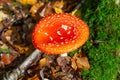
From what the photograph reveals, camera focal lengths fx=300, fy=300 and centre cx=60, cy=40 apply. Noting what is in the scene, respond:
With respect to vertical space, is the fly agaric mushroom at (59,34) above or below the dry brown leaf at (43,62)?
above

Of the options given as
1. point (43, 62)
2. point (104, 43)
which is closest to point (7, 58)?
point (43, 62)

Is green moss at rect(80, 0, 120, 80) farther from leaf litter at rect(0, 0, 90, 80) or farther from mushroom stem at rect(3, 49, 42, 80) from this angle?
mushroom stem at rect(3, 49, 42, 80)

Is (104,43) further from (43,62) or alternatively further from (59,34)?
(43,62)

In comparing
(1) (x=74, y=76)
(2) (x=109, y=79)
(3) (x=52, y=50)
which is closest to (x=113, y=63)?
(2) (x=109, y=79)

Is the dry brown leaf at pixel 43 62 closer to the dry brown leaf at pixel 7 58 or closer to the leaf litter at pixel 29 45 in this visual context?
the leaf litter at pixel 29 45

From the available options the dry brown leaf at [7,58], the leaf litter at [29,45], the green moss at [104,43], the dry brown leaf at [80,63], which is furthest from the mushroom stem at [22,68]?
the green moss at [104,43]

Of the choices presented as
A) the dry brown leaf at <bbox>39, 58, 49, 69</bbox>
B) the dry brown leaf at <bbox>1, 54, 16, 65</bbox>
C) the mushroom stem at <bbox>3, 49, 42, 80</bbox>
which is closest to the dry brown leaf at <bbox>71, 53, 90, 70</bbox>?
the dry brown leaf at <bbox>39, 58, 49, 69</bbox>

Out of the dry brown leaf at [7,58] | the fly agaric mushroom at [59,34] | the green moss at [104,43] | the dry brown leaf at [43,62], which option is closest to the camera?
the fly agaric mushroom at [59,34]
